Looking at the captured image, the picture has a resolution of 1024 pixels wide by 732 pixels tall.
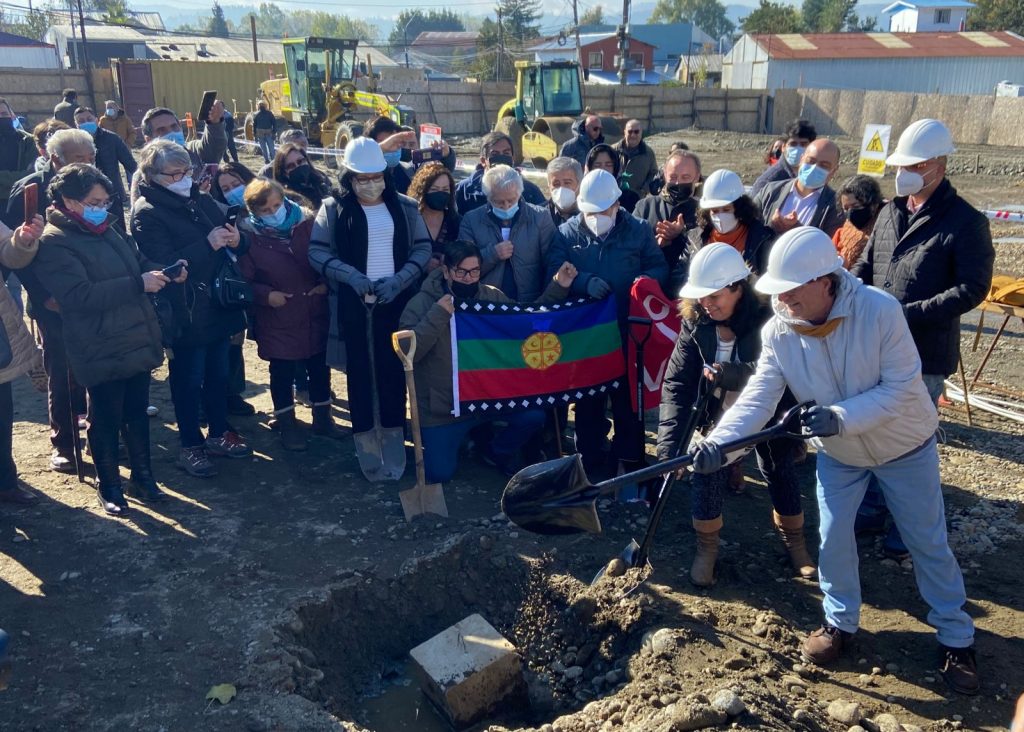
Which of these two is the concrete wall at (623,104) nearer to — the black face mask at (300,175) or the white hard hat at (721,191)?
the black face mask at (300,175)

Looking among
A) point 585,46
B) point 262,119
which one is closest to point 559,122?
point 262,119

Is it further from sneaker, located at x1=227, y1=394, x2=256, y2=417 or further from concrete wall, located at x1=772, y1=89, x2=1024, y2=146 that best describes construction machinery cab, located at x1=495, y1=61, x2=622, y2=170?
sneaker, located at x1=227, y1=394, x2=256, y2=417

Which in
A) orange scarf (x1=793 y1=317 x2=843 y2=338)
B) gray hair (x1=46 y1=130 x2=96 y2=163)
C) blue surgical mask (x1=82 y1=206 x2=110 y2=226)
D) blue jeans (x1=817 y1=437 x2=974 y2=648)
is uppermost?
gray hair (x1=46 y1=130 x2=96 y2=163)

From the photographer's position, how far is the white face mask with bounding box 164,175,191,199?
5.79 m

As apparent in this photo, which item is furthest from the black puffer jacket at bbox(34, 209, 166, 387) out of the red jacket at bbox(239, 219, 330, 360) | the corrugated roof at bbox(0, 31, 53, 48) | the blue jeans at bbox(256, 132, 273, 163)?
the corrugated roof at bbox(0, 31, 53, 48)

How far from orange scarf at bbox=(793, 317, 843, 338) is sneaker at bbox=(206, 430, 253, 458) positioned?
434cm

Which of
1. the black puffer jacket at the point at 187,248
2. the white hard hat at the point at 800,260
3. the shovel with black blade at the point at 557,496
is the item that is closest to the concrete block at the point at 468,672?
the shovel with black blade at the point at 557,496

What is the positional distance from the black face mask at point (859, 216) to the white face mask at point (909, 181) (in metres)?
1.32

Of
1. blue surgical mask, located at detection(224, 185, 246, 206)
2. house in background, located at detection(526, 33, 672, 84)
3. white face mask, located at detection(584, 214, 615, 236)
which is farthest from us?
house in background, located at detection(526, 33, 672, 84)

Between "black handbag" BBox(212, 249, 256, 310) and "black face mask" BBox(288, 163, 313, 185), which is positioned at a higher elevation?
"black face mask" BBox(288, 163, 313, 185)

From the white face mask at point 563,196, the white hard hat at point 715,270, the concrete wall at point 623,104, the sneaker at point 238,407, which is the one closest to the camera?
the white hard hat at point 715,270

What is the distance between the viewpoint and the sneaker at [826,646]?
4.12m

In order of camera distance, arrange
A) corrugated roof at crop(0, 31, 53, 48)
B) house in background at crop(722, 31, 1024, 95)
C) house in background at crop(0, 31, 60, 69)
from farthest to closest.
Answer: corrugated roof at crop(0, 31, 53, 48) → house in background at crop(0, 31, 60, 69) → house in background at crop(722, 31, 1024, 95)

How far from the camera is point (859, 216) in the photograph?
605 centimetres
